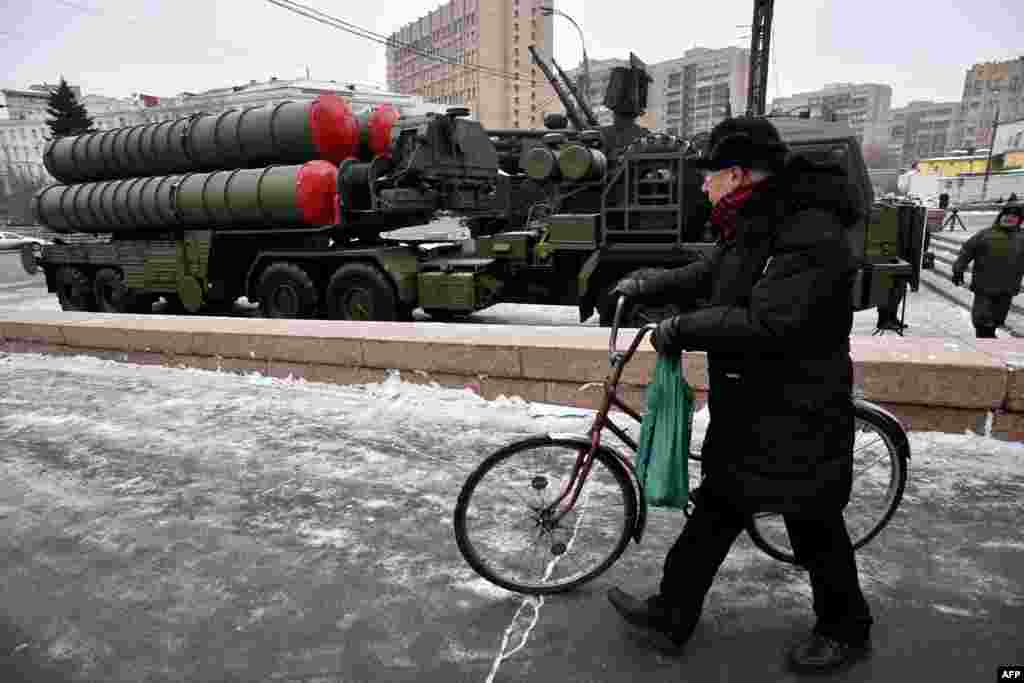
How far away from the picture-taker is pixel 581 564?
114 inches

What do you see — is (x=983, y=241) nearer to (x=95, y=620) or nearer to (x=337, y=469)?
(x=337, y=469)

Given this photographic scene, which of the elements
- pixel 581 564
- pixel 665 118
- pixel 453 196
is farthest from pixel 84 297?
pixel 665 118

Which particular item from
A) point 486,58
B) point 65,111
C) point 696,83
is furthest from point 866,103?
point 65,111

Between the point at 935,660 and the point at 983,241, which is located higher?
the point at 983,241

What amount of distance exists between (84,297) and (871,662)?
45.4 feet

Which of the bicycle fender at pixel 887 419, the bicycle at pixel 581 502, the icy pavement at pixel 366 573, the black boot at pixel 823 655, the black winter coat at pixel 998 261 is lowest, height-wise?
the icy pavement at pixel 366 573

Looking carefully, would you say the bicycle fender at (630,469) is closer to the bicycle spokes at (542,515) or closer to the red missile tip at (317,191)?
the bicycle spokes at (542,515)

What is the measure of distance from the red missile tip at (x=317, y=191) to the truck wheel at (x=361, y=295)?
0.81 meters

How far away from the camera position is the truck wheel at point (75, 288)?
12.3m

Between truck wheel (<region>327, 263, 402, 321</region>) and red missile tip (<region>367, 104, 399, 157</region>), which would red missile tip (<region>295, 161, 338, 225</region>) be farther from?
red missile tip (<region>367, 104, 399, 157</region>)

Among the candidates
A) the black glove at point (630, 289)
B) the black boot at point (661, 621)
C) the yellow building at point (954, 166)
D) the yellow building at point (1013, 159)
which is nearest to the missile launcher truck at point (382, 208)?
the black glove at point (630, 289)

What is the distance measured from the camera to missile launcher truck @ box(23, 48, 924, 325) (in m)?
7.95

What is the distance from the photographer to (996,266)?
7086 millimetres

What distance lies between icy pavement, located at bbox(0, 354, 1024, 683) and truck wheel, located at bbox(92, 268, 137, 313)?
7.82 m
